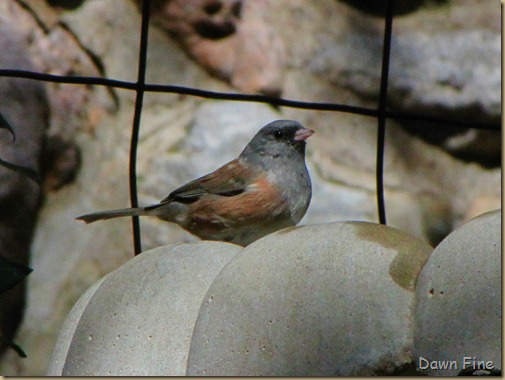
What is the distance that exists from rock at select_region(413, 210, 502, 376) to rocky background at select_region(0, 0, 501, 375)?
9.77 ft

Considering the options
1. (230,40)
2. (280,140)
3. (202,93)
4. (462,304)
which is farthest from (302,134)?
(462,304)

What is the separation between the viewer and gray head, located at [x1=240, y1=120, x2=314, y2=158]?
3.35m

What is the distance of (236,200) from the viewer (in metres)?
3.17

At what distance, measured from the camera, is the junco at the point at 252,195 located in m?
3.08

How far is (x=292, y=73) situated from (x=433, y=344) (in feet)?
11.6

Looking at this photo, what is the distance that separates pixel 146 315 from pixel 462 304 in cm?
55

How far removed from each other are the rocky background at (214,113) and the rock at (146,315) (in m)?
2.57

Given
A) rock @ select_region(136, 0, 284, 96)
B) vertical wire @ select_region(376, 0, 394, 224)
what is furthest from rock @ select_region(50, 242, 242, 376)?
rock @ select_region(136, 0, 284, 96)

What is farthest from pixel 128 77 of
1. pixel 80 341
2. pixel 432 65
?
pixel 80 341

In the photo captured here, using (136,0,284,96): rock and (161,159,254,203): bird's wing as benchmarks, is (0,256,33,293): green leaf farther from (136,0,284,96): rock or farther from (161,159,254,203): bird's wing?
(136,0,284,96): rock

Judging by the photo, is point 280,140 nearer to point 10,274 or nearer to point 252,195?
point 252,195

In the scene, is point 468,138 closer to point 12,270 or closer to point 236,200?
point 236,200

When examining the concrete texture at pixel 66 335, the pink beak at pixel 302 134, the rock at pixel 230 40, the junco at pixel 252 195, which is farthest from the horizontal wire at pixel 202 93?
the rock at pixel 230 40

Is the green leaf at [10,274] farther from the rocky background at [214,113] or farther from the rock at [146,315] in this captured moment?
the rocky background at [214,113]
